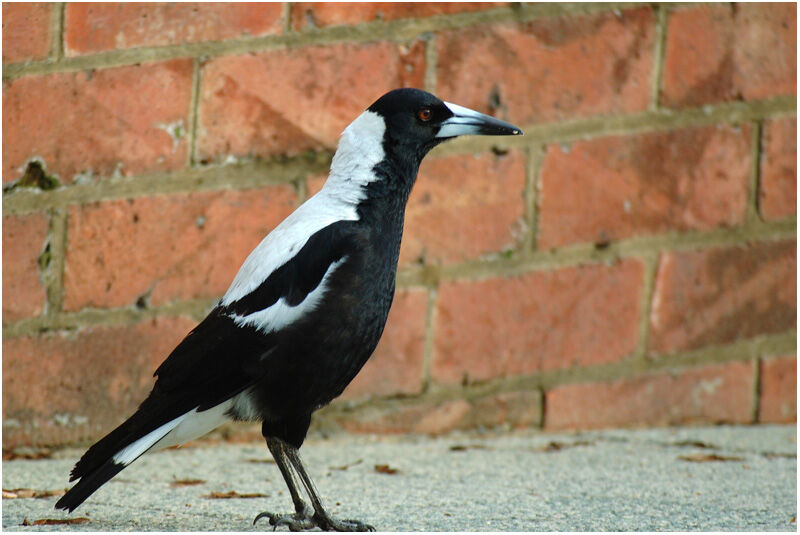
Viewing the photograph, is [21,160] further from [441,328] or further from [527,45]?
[527,45]

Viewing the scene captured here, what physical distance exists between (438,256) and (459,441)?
408 mm

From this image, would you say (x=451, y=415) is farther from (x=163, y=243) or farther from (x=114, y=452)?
(x=114, y=452)

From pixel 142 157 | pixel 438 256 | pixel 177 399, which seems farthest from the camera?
pixel 438 256

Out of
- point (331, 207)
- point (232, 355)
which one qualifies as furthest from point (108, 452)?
point (331, 207)

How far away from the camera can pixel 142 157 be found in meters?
2.21

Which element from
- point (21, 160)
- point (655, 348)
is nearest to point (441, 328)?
point (655, 348)

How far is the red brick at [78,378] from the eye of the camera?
218 centimetres

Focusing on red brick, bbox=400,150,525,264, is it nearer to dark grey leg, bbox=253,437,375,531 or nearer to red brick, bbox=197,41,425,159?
red brick, bbox=197,41,425,159

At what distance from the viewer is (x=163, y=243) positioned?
2219 millimetres

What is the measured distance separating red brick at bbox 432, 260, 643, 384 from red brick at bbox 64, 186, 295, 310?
0.45 meters

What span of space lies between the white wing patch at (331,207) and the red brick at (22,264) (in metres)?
0.54

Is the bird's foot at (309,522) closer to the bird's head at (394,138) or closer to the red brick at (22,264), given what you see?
the bird's head at (394,138)

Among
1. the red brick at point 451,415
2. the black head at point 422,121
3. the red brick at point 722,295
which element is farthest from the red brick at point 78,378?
the red brick at point 722,295

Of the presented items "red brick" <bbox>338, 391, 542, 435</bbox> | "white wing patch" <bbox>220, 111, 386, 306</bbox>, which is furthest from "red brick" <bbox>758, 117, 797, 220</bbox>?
"white wing patch" <bbox>220, 111, 386, 306</bbox>
